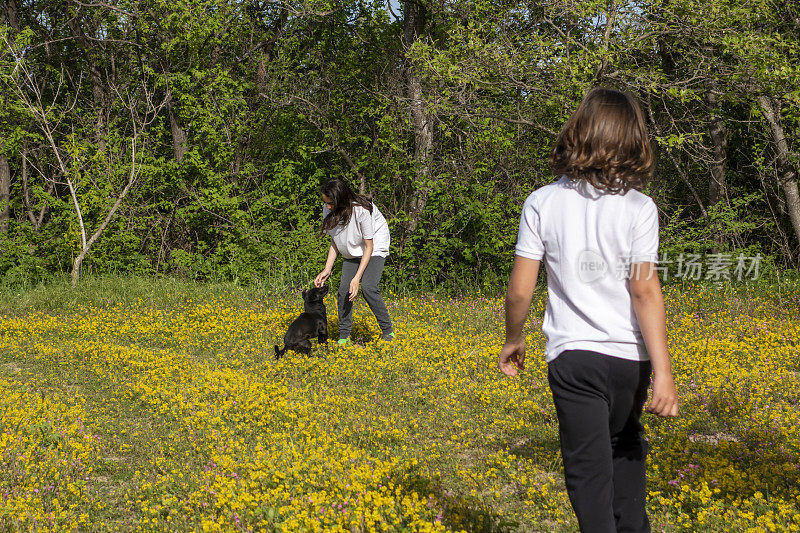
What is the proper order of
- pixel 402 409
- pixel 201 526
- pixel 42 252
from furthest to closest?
1. pixel 42 252
2. pixel 402 409
3. pixel 201 526

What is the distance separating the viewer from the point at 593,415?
2490 millimetres

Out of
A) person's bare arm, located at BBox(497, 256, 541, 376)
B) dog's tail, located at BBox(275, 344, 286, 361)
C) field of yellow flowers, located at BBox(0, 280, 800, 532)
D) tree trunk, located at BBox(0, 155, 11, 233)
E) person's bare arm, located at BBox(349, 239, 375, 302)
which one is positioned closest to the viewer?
person's bare arm, located at BBox(497, 256, 541, 376)

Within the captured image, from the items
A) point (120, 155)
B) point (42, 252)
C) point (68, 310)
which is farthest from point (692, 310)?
point (42, 252)

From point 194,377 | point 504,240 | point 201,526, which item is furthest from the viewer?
point 504,240

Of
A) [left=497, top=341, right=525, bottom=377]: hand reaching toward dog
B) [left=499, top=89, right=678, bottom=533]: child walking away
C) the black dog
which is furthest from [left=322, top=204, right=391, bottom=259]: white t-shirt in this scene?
[left=499, top=89, right=678, bottom=533]: child walking away

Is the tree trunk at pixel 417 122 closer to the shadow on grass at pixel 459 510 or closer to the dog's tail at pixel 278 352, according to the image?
the dog's tail at pixel 278 352

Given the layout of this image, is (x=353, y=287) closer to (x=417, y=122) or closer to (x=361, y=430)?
(x=361, y=430)

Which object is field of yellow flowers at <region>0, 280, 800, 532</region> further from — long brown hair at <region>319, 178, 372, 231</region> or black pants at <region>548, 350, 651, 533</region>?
long brown hair at <region>319, 178, 372, 231</region>

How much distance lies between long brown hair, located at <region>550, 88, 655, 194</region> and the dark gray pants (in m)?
5.14

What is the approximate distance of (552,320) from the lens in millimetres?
2629

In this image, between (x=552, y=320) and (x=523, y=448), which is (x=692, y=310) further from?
(x=552, y=320)

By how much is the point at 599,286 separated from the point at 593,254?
0.12m

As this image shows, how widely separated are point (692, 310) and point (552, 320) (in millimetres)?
7851

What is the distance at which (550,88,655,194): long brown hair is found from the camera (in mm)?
2465
